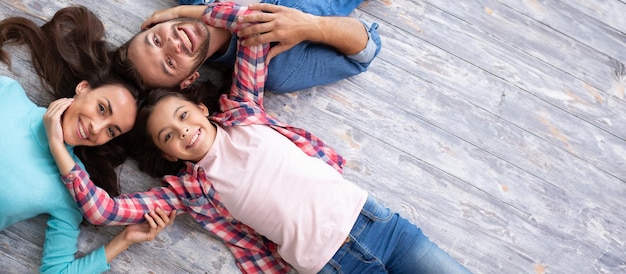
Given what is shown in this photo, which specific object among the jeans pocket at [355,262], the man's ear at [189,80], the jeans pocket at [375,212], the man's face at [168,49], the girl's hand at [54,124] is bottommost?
the jeans pocket at [355,262]

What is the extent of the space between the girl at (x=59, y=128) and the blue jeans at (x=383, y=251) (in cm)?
50

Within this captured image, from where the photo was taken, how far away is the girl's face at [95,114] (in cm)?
130

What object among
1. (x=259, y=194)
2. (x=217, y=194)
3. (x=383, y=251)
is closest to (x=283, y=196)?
(x=259, y=194)

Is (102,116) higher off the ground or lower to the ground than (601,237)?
higher

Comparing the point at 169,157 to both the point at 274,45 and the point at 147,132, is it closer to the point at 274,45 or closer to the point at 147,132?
the point at 147,132

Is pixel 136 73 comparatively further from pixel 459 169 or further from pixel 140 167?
pixel 459 169

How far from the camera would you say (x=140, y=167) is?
4.94ft

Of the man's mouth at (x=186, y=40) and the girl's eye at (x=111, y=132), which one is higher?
the man's mouth at (x=186, y=40)

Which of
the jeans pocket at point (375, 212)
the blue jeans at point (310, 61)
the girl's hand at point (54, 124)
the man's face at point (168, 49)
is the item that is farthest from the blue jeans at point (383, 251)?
the girl's hand at point (54, 124)

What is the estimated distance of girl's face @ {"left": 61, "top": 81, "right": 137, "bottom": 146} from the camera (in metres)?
1.30

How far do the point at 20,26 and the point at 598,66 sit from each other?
1.80m

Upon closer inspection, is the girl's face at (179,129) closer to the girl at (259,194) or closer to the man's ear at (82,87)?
the girl at (259,194)

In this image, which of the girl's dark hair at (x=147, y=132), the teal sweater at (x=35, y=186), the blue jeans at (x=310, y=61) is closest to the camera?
the teal sweater at (x=35, y=186)

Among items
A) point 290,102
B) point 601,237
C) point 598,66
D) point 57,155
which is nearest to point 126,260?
point 57,155
